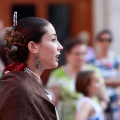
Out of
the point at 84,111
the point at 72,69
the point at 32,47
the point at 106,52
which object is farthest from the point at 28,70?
the point at 106,52

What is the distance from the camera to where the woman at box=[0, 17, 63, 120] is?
3238mm

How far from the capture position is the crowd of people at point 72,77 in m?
3.43

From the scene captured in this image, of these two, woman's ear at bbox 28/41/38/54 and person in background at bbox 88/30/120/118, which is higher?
woman's ear at bbox 28/41/38/54

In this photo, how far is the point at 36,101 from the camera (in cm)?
327

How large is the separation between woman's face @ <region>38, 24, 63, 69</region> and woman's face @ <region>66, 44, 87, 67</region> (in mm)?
3425

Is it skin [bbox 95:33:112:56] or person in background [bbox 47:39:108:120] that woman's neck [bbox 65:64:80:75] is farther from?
skin [bbox 95:33:112:56]

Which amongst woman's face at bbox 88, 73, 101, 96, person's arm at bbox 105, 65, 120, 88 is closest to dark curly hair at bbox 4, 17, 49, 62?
woman's face at bbox 88, 73, 101, 96

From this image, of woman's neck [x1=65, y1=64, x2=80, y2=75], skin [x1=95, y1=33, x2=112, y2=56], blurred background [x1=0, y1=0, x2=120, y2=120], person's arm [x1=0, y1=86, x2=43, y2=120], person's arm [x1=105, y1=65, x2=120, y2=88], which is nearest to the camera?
person's arm [x1=0, y1=86, x2=43, y2=120]

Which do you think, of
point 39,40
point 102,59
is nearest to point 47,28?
point 39,40

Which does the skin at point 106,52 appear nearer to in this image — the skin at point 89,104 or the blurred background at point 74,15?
the skin at point 89,104

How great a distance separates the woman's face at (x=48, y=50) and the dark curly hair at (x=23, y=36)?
0.10ft

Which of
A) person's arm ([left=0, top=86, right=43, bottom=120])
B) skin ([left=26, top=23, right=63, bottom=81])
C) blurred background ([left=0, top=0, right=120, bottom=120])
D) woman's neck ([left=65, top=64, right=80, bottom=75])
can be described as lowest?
blurred background ([left=0, top=0, right=120, bottom=120])

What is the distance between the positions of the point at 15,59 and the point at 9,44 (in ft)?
0.31

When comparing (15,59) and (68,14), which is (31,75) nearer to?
(15,59)
